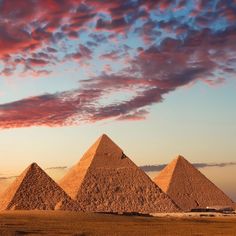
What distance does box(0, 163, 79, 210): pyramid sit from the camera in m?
85.0

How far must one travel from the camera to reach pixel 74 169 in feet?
352

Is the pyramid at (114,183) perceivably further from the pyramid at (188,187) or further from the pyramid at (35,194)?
the pyramid at (35,194)

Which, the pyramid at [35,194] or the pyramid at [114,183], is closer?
the pyramid at [35,194]

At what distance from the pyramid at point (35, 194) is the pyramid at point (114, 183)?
15.7 metres

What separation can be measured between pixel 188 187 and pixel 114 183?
19272mm

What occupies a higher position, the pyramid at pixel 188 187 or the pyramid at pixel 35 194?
the pyramid at pixel 188 187

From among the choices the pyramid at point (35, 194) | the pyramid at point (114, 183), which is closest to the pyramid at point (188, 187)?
the pyramid at point (114, 183)

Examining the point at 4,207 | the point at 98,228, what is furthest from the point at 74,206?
the point at 98,228

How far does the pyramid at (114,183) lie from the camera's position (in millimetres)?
104312

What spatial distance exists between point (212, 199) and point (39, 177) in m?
48.0

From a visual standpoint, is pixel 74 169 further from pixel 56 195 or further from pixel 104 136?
pixel 56 195

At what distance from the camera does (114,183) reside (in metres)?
108

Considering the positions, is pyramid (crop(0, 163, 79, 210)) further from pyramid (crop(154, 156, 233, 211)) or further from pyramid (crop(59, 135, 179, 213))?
pyramid (crop(154, 156, 233, 211))

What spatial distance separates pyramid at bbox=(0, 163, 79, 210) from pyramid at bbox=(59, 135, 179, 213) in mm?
15710
